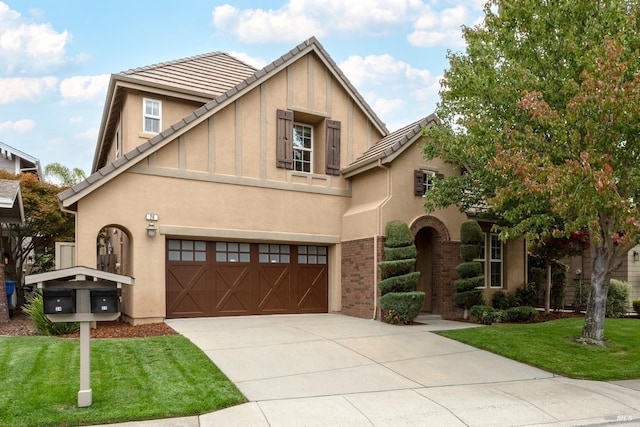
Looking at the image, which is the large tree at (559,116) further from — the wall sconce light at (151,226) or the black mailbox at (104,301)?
the wall sconce light at (151,226)

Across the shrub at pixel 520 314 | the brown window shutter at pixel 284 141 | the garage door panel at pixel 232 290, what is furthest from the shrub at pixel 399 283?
the brown window shutter at pixel 284 141

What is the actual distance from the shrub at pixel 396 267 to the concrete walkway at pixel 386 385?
80.5 inches

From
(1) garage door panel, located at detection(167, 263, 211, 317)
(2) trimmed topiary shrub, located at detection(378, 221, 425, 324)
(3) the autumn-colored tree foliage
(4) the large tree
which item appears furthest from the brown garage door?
(3) the autumn-colored tree foliage

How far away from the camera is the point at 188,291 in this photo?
13.5 meters

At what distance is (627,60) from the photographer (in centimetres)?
891

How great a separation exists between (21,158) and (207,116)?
56.4ft

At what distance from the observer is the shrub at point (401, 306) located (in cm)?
1302

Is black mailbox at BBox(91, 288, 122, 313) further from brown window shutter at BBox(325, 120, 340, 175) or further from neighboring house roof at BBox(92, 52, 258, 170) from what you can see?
brown window shutter at BBox(325, 120, 340, 175)

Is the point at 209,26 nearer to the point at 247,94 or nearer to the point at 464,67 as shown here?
the point at 247,94

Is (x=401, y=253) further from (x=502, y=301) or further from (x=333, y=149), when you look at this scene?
(x=502, y=301)

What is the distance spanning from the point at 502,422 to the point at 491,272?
11068mm

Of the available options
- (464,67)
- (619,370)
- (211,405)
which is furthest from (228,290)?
(619,370)

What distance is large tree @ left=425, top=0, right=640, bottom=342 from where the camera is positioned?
8195 mm

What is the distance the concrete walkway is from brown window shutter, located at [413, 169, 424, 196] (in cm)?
470
